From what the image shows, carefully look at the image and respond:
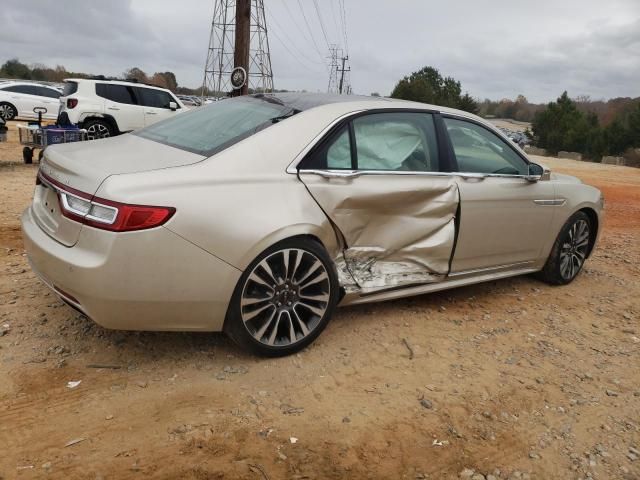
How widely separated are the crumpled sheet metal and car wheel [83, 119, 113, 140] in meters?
11.2

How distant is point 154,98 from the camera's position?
14688 mm

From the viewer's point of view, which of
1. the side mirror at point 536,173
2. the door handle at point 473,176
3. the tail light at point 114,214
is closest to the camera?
the tail light at point 114,214

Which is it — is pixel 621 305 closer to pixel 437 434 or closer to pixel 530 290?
pixel 530 290

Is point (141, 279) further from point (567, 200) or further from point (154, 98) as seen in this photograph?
point (154, 98)

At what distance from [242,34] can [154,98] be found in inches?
161

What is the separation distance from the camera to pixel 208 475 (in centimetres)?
242

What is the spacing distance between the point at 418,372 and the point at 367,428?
70 cm

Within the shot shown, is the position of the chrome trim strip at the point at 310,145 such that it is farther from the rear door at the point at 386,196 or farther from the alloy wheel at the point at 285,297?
the alloy wheel at the point at 285,297

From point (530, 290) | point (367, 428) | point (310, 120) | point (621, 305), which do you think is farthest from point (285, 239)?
point (621, 305)

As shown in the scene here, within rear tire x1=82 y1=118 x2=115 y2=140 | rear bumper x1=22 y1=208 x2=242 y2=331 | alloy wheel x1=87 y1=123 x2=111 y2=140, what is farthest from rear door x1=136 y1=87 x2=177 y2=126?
rear bumper x1=22 y1=208 x2=242 y2=331

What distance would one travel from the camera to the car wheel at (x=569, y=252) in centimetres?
506

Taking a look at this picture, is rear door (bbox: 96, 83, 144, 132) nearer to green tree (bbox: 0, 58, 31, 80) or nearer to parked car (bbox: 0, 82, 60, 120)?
parked car (bbox: 0, 82, 60, 120)

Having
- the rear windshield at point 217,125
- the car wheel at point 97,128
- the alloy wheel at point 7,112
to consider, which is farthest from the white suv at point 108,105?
the rear windshield at point 217,125

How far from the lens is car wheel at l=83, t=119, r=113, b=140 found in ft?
43.8
